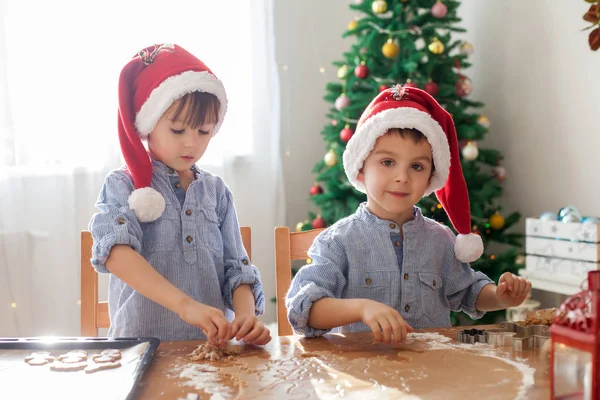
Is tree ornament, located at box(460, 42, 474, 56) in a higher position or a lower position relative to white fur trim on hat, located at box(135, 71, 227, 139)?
higher

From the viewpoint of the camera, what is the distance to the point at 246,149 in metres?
3.48

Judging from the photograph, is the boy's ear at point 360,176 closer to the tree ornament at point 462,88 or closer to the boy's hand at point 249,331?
the boy's hand at point 249,331

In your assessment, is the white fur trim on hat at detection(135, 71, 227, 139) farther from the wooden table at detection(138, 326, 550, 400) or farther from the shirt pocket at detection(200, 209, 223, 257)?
the wooden table at detection(138, 326, 550, 400)

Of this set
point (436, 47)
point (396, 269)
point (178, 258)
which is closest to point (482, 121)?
point (436, 47)

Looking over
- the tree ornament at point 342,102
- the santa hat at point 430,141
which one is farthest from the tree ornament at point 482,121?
the santa hat at point 430,141

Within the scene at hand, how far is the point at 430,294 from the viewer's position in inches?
60.0

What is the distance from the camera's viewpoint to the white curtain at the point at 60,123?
9.37 ft

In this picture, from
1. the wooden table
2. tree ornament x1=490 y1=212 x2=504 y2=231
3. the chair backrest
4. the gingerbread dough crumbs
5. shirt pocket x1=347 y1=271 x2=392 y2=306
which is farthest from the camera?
tree ornament x1=490 y1=212 x2=504 y2=231

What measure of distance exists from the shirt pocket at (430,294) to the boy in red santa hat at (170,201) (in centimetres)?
37

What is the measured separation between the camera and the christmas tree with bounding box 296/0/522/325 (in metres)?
2.98

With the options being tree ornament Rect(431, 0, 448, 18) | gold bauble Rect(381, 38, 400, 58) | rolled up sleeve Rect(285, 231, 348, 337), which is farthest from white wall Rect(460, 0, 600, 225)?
rolled up sleeve Rect(285, 231, 348, 337)

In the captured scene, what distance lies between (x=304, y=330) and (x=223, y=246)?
1.16 feet

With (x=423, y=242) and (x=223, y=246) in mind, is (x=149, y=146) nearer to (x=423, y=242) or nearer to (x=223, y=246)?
(x=223, y=246)

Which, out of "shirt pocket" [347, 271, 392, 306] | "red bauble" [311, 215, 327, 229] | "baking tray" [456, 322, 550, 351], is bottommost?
"baking tray" [456, 322, 550, 351]
